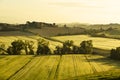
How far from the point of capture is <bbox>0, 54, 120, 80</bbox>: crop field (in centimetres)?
9500

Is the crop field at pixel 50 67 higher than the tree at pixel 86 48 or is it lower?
lower

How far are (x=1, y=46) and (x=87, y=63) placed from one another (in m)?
57.3

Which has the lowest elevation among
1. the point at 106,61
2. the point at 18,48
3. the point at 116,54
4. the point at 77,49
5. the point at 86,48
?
the point at 106,61

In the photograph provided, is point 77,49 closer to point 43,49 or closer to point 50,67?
point 43,49

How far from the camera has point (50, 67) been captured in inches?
4387

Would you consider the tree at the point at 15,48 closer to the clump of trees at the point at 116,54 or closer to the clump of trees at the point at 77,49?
the clump of trees at the point at 77,49

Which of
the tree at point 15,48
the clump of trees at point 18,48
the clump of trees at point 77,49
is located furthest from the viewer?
the clump of trees at point 77,49

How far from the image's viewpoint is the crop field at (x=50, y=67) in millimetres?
95000

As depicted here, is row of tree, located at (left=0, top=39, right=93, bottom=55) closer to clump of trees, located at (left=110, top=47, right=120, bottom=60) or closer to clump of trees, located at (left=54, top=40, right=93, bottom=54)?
clump of trees, located at (left=54, top=40, right=93, bottom=54)

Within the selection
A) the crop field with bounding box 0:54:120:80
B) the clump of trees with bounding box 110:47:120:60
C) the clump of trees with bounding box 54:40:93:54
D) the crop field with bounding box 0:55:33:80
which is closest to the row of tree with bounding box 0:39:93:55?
the clump of trees with bounding box 54:40:93:54

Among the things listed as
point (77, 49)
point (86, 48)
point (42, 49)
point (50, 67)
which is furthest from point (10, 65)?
point (86, 48)

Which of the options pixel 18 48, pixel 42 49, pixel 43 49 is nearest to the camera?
pixel 42 49

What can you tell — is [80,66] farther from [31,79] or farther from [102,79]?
[102,79]

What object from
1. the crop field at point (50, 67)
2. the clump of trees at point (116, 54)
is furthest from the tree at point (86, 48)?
the clump of trees at point (116, 54)
